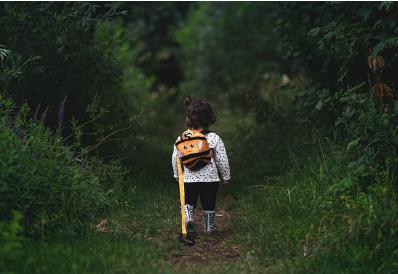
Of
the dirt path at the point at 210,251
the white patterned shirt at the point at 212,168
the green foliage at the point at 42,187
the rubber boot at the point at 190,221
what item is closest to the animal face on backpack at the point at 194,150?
the white patterned shirt at the point at 212,168

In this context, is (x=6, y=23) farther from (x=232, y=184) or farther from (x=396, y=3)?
(x=396, y=3)

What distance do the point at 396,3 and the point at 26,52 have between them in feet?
14.4

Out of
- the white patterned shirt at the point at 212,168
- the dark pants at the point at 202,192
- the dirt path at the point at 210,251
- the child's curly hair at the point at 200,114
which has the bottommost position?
the dirt path at the point at 210,251

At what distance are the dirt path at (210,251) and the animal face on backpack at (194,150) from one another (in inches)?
28.8

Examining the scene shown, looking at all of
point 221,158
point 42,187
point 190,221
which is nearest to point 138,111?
point 221,158

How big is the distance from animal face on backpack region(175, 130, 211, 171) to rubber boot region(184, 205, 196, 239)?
0.40 metres

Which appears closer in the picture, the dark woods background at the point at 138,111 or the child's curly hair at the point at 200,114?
the dark woods background at the point at 138,111

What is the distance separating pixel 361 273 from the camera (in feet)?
13.9

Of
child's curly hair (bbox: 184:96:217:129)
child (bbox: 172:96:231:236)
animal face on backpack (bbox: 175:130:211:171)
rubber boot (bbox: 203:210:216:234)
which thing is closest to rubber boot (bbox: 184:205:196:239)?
child (bbox: 172:96:231:236)

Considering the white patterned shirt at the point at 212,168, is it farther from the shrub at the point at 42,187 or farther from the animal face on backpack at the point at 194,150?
the shrub at the point at 42,187

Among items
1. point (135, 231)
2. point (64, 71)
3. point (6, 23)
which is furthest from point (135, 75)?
point (135, 231)

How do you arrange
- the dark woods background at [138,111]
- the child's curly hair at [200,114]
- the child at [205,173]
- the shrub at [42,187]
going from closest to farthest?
the shrub at [42,187] → the dark woods background at [138,111] → the child at [205,173] → the child's curly hair at [200,114]

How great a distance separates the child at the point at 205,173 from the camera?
553 cm

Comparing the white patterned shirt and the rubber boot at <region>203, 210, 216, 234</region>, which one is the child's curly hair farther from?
the rubber boot at <region>203, 210, 216, 234</region>
